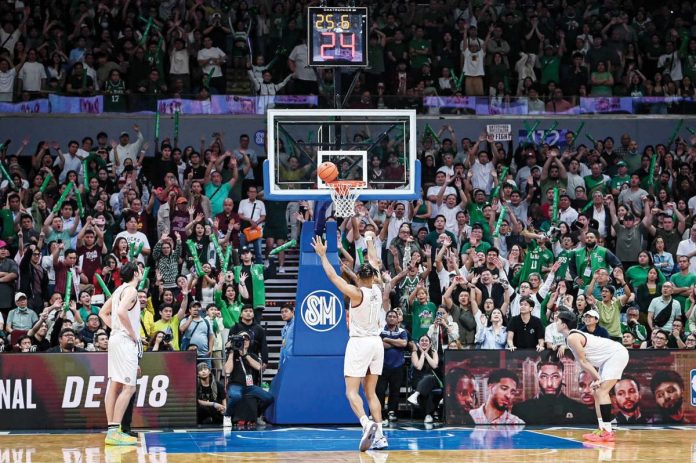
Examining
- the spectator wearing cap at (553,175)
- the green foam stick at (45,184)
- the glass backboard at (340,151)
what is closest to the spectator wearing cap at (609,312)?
the glass backboard at (340,151)

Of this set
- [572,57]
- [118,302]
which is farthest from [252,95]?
[118,302]

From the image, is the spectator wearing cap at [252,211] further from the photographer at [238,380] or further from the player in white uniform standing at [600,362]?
the player in white uniform standing at [600,362]

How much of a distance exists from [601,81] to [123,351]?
15027 millimetres

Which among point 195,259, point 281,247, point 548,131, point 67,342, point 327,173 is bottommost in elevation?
point 67,342

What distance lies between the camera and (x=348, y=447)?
1360cm

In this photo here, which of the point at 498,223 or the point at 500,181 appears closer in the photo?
the point at 498,223

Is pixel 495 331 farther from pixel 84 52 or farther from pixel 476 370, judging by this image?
pixel 84 52

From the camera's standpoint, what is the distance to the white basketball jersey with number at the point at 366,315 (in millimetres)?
13492

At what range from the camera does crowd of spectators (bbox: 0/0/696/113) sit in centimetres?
2417

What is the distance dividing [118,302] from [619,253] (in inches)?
435

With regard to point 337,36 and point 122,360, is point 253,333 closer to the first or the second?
point 122,360

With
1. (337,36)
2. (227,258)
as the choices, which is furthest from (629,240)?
(337,36)

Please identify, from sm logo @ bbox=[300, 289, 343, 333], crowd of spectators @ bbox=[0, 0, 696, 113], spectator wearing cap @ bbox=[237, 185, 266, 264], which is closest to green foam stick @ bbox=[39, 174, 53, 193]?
crowd of spectators @ bbox=[0, 0, 696, 113]

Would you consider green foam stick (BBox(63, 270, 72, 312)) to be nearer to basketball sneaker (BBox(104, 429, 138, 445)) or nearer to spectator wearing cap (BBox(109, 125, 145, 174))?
spectator wearing cap (BBox(109, 125, 145, 174))
